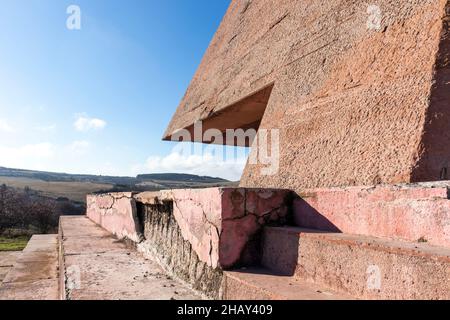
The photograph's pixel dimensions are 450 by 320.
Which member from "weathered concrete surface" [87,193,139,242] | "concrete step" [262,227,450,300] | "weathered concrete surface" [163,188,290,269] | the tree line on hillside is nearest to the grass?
the tree line on hillside

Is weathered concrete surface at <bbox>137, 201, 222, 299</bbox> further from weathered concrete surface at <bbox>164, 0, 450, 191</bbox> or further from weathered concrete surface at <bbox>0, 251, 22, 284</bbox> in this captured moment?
weathered concrete surface at <bbox>0, 251, 22, 284</bbox>

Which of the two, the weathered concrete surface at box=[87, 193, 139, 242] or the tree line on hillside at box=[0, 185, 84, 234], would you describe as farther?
the tree line on hillside at box=[0, 185, 84, 234]

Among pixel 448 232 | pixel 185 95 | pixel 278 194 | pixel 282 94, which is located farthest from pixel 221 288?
pixel 185 95

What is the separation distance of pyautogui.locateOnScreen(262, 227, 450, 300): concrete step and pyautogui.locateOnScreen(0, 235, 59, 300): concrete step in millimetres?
1861

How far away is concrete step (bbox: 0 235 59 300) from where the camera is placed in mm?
2719

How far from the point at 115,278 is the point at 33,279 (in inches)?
64.6

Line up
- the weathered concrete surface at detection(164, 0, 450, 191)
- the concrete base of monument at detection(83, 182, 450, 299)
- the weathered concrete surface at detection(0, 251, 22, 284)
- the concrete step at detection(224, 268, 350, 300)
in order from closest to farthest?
the concrete base of monument at detection(83, 182, 450, 299), the concrete step at detection(224, 268, 350, 300), the weathered concrete surface at detection(164, 0, 450, 191), the weathered concrete surface at detection(0, 251, 22, 284)

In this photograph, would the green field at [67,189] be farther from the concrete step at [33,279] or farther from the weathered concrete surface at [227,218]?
the weathered concrete surface at [227,218]

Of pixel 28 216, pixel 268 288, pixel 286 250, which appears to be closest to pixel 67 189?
pixel 28 216

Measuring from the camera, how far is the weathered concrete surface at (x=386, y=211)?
1.15 meters

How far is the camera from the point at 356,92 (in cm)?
202

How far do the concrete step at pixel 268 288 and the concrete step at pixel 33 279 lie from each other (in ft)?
5.42

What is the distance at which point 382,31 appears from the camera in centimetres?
208
